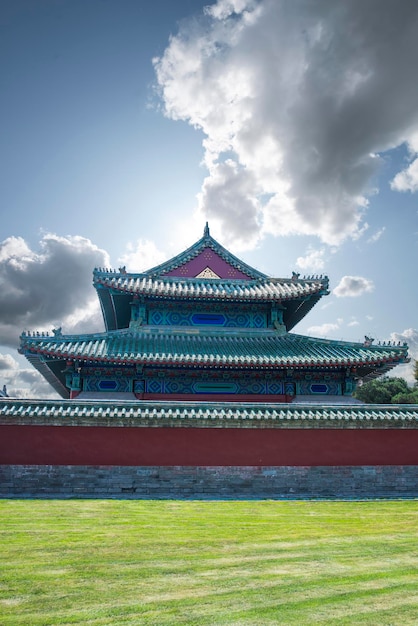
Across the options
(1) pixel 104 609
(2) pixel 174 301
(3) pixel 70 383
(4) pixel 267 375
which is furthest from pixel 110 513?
(2) pixel 174 301

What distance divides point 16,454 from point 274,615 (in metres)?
10.6

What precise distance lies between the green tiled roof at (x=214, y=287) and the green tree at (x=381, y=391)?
52.6 m

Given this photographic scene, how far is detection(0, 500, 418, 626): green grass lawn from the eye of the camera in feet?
19.3

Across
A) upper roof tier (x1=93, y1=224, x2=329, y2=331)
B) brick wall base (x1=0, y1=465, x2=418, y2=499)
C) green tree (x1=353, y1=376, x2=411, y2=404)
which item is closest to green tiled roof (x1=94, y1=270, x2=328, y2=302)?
upper roof tier (x1=93, y1=224, x2=329, y2=331)

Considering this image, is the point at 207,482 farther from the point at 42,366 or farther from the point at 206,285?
the point at 206,285

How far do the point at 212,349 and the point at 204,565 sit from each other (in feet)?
37.8

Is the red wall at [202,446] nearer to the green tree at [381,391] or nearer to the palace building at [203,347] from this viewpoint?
the palace building at [203,347]

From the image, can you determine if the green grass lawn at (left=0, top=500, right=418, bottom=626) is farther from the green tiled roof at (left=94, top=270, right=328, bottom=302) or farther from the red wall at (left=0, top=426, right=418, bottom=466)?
the green tiled roof at (left=94, top=270, right=328, bottom=302)

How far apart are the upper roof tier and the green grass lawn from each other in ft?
32.9

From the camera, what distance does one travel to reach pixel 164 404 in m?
15.1

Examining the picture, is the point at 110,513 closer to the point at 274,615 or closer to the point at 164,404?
the point at 164,404

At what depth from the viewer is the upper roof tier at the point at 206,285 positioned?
66.1 ft

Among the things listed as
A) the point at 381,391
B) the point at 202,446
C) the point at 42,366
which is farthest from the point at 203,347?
the point at 381,391

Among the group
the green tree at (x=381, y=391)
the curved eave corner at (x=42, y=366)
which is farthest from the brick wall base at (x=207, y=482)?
the green tree at (x=381, y=391)
